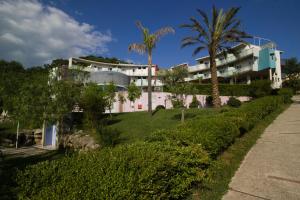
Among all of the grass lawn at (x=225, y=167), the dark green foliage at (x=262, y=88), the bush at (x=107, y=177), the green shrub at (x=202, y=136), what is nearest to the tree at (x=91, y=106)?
the grass lawn at (x=225, y=167)

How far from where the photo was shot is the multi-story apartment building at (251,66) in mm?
40562

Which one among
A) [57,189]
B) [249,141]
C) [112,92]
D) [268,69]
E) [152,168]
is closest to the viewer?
[57,189]

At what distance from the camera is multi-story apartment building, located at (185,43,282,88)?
40.6 m

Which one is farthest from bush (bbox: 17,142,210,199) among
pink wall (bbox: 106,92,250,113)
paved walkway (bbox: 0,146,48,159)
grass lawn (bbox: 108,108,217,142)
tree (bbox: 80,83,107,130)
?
pink wall (bbox: 106,92,250,113)

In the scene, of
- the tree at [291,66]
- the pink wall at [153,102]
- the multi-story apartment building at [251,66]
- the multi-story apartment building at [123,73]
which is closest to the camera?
the pink wall at [153,102]

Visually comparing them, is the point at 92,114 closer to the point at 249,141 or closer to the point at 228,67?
the point at 249,141

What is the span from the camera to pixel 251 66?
42.9 metres

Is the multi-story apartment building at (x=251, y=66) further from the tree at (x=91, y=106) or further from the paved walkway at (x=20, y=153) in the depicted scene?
the paved walkway at (x=20, y=153)

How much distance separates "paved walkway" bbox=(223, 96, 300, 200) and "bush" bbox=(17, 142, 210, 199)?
5.79 ft

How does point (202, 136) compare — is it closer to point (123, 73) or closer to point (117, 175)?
point (117, 175)

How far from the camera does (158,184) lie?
4.09 metres

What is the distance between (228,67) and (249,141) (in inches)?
1665

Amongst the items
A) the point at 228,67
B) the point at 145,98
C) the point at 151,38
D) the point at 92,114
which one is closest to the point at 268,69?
the point at 228,67

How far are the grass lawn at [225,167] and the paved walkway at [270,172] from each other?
161 millimetres
